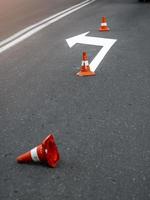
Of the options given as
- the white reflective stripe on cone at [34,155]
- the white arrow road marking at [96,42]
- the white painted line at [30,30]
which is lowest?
the white reflective stripe on cone at [34,155]

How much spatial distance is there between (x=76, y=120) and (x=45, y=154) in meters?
1.30

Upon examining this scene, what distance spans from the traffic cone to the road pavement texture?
7 centimetres

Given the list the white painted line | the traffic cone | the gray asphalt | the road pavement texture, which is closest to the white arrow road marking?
the road pavement texture

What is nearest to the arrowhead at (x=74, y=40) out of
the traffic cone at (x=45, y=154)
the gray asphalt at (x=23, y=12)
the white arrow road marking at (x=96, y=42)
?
the white arrow road marking at (x=96, y=42)

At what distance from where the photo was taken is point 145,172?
4152 mm

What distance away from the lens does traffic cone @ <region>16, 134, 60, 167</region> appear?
4.14 metres

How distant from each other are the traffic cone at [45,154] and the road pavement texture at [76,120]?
0.07 metres

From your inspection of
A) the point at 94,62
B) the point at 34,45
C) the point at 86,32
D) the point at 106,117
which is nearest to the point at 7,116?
the point at 106,117

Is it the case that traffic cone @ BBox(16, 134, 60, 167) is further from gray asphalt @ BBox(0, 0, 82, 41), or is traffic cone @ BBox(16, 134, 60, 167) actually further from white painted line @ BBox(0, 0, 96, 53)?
gray asphalt @ BBox(0, 0, 82, 41)

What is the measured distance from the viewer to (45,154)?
414 centimetres

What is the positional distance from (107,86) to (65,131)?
1.79 meters

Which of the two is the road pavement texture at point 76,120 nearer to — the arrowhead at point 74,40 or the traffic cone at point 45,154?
the traffic cone at point 45,154

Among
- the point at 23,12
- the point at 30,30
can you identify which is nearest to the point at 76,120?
the point at 30,30

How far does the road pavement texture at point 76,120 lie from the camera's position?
13.0ft
